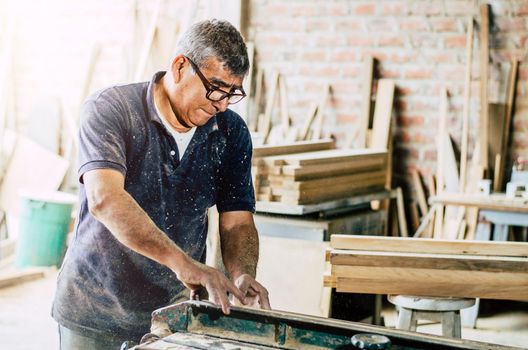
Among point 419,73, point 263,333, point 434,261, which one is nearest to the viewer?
point 263,333

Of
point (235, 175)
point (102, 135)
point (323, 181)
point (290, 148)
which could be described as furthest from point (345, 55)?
point (102, 135)

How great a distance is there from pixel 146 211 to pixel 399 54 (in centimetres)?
397

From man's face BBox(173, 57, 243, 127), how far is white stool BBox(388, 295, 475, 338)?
5.01 feet

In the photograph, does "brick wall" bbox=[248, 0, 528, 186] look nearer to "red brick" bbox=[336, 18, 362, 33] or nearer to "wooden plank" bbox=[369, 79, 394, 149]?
"red brick" bbox=[336, 18, 362, 33]

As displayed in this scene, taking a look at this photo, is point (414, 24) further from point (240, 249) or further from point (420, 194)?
point (240, 249)

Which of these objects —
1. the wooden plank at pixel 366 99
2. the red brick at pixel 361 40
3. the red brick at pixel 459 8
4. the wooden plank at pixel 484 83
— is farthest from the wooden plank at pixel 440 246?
the red brick at pixel 361 40

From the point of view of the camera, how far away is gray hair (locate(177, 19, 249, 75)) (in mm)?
2178

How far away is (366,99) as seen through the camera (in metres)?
5.88

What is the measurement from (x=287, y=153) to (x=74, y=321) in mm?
2699

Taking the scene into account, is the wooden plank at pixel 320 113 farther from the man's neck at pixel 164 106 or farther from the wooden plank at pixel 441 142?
the man's neck at pixel 164 106

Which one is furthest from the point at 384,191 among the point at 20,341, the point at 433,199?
the point at 20,341

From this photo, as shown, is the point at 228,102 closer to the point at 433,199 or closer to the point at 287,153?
the point at 287,153

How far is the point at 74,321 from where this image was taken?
7.54 feet

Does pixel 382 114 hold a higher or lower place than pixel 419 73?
lower
